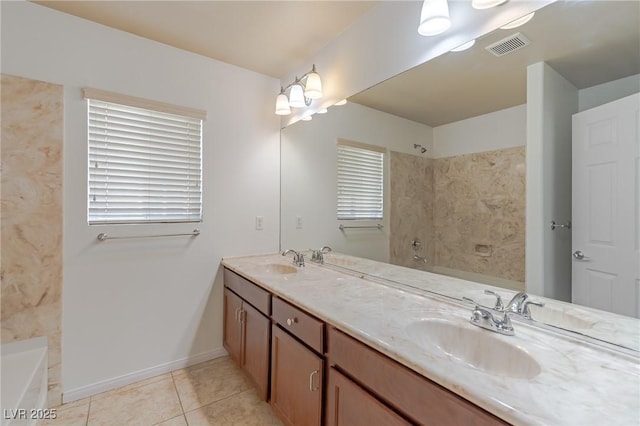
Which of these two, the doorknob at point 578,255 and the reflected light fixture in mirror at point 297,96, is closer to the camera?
the doorknob at point 578,255

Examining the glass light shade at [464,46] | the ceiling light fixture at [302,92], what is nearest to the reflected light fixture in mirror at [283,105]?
the ceiling light fixture at [302,92]

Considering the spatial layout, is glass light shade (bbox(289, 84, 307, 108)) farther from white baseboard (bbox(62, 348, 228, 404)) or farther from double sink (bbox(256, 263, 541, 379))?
white baseboard (bbox(62, 348, 228, 404))

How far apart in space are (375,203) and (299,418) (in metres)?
1.25

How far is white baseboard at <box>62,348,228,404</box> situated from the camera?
6.07 ft

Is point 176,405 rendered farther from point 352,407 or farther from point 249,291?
point 352,407

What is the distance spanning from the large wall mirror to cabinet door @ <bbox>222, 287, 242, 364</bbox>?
0.94 meters

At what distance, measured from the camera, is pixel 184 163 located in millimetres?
2246

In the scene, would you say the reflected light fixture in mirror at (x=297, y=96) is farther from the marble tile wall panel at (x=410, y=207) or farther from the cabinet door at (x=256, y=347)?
the cabinet door at (x=256, y=347)

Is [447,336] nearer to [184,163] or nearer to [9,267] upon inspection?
[184,163]

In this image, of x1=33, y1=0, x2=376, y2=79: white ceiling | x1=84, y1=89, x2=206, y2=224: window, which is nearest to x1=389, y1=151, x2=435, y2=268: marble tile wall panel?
x1=33, y1=0, x2=376, y2=79: white ceiling

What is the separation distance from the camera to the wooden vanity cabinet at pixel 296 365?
1.25 metres

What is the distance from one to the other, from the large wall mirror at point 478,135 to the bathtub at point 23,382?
1890 mm

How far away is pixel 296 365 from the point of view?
4.56ft

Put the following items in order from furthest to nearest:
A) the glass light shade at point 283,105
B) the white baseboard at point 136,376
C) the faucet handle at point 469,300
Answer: the glass light shade at point 283,105
the white baseboard at point 136,376
the faucet handle at point 469,300
